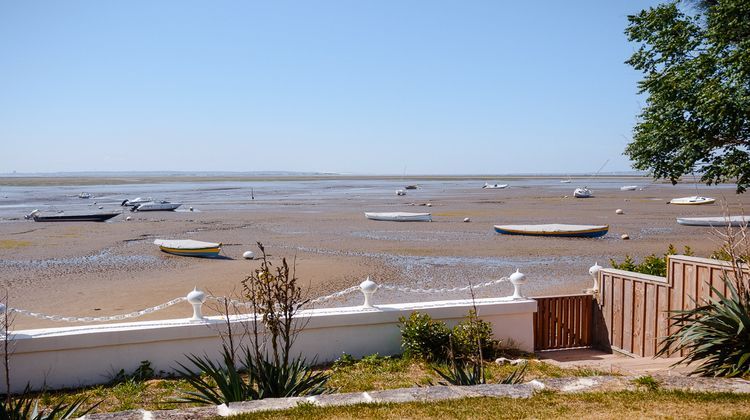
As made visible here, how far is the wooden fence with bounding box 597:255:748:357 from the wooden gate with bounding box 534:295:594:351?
29cm

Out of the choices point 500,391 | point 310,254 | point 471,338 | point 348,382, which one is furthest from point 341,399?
point 310,254

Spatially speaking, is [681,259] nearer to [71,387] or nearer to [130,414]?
[130,414]

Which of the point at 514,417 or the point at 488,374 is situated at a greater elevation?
the point at 514,417

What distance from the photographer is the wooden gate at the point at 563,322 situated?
1100 centimetres

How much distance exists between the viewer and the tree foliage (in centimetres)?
1160

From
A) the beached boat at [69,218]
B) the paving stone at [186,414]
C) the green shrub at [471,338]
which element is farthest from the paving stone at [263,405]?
the beached boat at [69,218]

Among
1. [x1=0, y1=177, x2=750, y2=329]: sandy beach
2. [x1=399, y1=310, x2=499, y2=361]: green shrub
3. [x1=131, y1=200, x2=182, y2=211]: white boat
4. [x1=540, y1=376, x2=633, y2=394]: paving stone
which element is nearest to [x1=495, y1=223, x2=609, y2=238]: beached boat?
[x1=0, y1=177, x2=750, y2=329]: sandy beach

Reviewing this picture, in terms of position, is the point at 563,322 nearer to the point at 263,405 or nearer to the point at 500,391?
the point at 500,391

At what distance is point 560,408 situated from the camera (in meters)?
5.61

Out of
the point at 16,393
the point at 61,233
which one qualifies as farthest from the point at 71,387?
the point at 61,233

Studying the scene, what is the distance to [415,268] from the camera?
23.3 m

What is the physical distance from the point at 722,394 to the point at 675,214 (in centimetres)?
4362

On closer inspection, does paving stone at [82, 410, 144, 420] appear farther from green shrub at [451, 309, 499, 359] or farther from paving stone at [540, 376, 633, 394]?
green shrub at [451, 309, 499, 359]

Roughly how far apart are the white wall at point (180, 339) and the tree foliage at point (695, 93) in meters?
5.05
